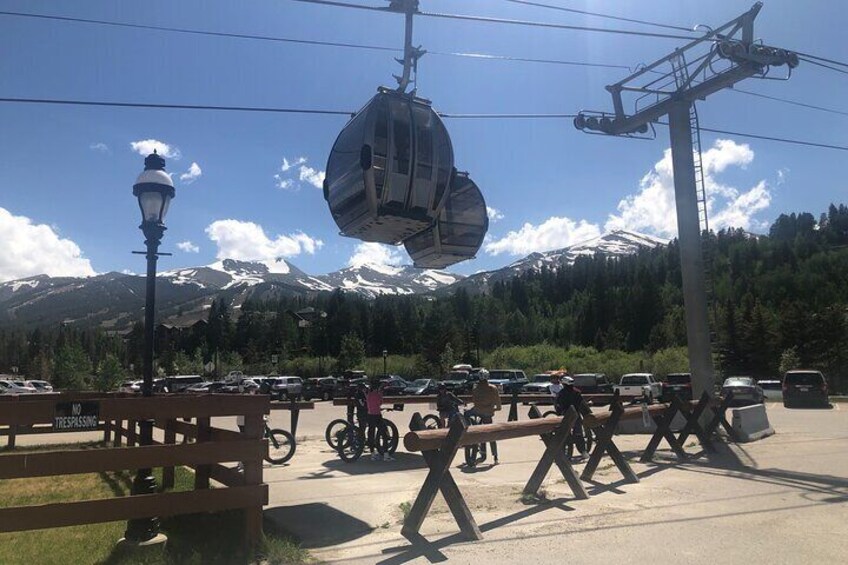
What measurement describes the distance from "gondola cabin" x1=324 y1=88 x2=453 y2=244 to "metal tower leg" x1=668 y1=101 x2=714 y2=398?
8237 millimetres

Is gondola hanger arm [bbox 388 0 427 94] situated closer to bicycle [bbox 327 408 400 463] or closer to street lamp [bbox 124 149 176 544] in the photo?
street lamp [bbox 124 149 176 544]

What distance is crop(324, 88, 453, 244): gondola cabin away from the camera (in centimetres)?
882

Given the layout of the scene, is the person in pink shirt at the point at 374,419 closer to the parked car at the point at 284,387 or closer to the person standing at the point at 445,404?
the person standing at the point at 445,404

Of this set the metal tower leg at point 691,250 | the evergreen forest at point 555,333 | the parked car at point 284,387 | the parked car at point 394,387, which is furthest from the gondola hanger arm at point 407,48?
the evergreen forest at point 555,333

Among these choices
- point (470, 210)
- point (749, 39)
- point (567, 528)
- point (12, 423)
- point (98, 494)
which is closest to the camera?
point (12, 423)

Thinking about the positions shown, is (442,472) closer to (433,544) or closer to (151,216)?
(433,544)

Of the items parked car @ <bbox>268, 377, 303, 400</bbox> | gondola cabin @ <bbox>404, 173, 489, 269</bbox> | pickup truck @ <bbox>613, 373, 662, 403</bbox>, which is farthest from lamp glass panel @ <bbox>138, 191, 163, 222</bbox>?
parked car @ <bbox>268, 377, 303, 400</bbox>

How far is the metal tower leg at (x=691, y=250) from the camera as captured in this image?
48.5 ft

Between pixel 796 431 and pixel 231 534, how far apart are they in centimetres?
1636

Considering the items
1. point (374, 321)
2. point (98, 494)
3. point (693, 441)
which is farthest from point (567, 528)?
point (374, 321)

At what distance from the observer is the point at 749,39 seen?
14.5 metres

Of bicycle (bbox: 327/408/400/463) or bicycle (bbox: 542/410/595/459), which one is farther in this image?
bicycle (bbox: 327/408/400/463)

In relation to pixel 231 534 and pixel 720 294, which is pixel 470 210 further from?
pixel 720 294

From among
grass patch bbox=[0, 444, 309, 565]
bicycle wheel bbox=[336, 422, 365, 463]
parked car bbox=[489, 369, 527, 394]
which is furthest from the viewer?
parked car bbox=[489, 369, 527, 394]
